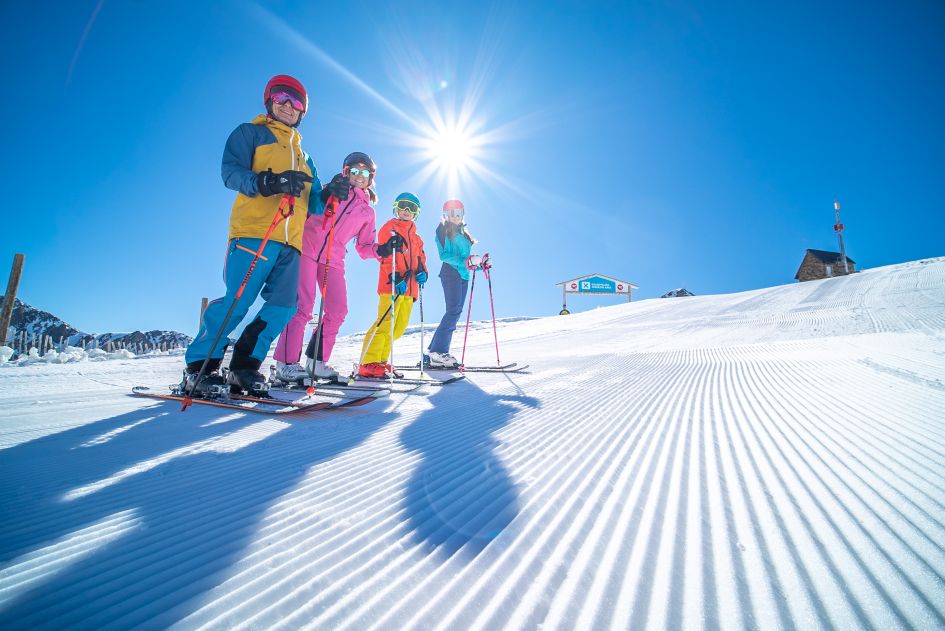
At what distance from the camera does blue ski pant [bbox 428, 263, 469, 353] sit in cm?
523

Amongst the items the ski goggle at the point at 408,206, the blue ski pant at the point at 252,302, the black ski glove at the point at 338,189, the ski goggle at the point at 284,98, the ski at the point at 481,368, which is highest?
the ski goggle at the point at 284,98

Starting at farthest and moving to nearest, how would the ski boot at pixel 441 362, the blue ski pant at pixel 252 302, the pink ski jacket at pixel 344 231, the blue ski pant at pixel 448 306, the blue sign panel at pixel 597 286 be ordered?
the blue sign panel at pixel 597 286 → the blue ski pant at pixel 448 306 → the ski boot at pixel 441 362 → the pink ski jacket at pixel 344 231 → the blue ski pant at pixel 252 302

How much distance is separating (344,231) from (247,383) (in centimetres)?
188

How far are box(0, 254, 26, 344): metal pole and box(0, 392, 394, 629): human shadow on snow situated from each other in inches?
402

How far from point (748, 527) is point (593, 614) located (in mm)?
491

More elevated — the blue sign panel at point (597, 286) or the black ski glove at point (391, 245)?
the blue sign panel at point (597, 286)

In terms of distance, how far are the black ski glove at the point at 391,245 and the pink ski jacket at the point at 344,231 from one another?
0.66ft

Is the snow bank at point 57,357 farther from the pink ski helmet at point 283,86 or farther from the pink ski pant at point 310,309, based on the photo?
the pink ski helmet at point 283,86

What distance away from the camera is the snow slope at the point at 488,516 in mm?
626

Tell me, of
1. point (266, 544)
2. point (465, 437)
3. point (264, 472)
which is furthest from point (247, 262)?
point (266, 544)

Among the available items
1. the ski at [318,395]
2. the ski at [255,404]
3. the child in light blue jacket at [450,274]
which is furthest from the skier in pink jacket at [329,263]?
the child in light blue jacket at [450,274]

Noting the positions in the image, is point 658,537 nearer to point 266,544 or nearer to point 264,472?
point 266,544

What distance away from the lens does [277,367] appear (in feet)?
11.5

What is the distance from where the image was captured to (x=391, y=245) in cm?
404
